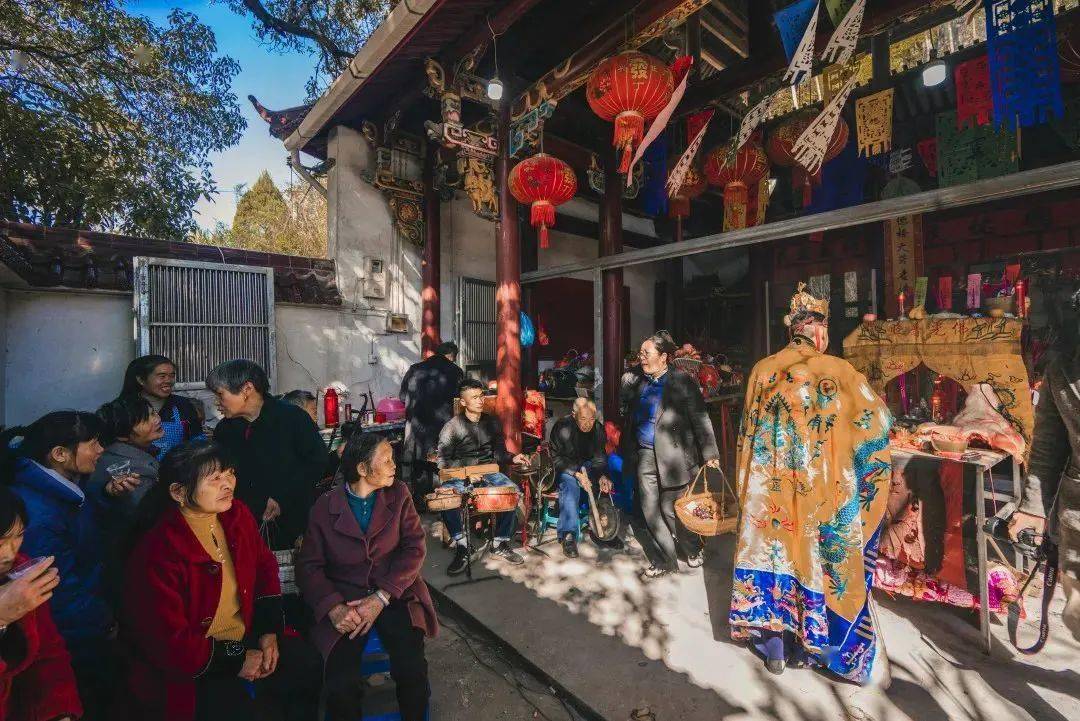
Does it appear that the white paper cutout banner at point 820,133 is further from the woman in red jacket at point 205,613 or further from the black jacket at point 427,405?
the woman in red jacket at point 205,613

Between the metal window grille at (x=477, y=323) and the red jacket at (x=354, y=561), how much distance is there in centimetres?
480

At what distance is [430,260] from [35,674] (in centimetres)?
596

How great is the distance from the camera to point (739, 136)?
391cm

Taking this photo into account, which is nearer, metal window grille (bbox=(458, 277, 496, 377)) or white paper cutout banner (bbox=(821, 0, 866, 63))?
white paper cutout banner (bbox=(821, 0, 866, 63))

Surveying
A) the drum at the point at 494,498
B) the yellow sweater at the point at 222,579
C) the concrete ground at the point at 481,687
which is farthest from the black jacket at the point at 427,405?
the yellow sweater at the point at 222,579

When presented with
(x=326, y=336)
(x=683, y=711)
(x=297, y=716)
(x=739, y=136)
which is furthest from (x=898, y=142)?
(x=297, y=716)

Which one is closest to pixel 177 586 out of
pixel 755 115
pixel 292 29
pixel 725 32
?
pixel 755 115

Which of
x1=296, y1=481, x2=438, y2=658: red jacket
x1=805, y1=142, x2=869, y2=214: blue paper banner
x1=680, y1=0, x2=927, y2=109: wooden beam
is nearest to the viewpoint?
x1=296, y1=481, x2=438, y2=658: red jacket

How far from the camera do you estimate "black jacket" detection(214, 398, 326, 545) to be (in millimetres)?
2902

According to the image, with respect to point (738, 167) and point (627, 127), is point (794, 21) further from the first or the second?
point (738, 167)

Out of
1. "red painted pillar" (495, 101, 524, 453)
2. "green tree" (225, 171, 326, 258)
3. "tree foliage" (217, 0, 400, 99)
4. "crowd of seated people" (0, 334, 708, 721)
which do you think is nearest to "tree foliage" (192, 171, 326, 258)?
"green tree" (225, 171, 326, 258)

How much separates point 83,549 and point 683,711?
298 cm

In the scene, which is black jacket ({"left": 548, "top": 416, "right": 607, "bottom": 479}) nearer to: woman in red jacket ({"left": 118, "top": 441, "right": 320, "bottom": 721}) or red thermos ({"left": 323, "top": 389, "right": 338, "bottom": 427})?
woman in red jacket ({"left": 118, "top": 441, "right": 320, "bottom": 721})

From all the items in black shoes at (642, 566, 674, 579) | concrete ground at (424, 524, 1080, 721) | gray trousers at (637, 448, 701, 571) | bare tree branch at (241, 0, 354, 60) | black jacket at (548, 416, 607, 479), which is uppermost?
bare tree branch at (241, 0, 354, 60)
